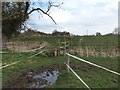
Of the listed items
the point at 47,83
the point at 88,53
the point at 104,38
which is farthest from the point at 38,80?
the point at 104,38

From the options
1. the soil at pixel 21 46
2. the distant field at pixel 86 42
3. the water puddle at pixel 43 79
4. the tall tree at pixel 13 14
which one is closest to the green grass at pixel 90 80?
the water puddle at pixel 43 79

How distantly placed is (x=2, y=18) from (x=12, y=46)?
23.2 m

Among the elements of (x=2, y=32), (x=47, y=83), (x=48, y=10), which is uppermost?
(x=48, y=10)

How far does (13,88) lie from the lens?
1144 centimetres

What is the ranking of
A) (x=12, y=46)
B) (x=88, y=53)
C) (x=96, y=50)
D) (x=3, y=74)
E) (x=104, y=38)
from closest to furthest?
(x=3, y=74) < (x=88, y=53) < (x=96, y=50) < (x=12, y=46) < (x=104, y=38)

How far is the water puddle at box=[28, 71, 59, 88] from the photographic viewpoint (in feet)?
41.0

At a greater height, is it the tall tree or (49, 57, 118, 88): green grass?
the tall tree

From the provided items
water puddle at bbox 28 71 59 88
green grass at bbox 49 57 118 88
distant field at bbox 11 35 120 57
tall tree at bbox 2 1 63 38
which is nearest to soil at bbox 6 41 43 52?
distant field at bbox 11 35 120 57

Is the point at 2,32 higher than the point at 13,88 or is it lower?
higher

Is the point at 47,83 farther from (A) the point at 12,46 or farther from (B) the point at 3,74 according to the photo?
(A) the point at 12,46

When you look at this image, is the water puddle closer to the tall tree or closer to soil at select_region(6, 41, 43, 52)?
the tall tree

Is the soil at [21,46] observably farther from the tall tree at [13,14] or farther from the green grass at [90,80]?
the tall tree at [13,14]

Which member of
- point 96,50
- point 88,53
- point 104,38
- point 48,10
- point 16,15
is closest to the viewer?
point 16,15

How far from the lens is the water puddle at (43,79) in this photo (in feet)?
41.0
